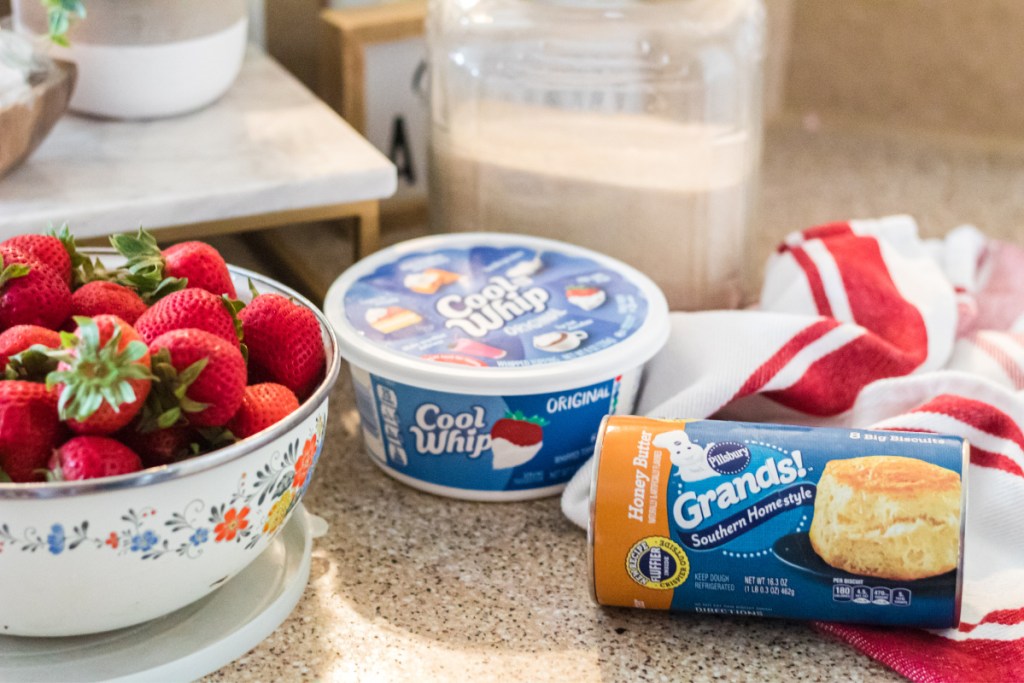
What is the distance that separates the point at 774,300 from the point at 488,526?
330mm

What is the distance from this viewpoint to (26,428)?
56 centimetres

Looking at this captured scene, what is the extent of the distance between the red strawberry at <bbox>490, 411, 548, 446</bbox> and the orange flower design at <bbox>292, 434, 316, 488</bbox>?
15 cm

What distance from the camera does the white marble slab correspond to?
0.82 m

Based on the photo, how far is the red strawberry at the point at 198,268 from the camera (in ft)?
2.25

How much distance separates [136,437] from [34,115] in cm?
35

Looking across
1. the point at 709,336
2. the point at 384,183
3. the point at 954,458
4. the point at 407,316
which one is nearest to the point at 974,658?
the point at 954,458

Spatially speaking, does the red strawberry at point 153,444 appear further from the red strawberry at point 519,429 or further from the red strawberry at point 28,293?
the red strawberry at point 519,429

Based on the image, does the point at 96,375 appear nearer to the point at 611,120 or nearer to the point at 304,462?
the point at 304,462

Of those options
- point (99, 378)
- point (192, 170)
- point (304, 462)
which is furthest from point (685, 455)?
point (192, 170)

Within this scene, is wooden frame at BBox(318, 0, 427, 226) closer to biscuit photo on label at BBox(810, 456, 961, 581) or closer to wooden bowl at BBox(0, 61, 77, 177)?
wooden bowl at BBox(0, 61, 77, 177)

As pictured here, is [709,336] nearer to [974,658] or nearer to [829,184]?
[974,658]

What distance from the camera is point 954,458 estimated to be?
25.7 inches

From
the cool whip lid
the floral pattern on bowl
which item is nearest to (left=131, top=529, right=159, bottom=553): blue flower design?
the floral pattern on bowl

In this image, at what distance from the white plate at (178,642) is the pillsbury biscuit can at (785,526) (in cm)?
18
